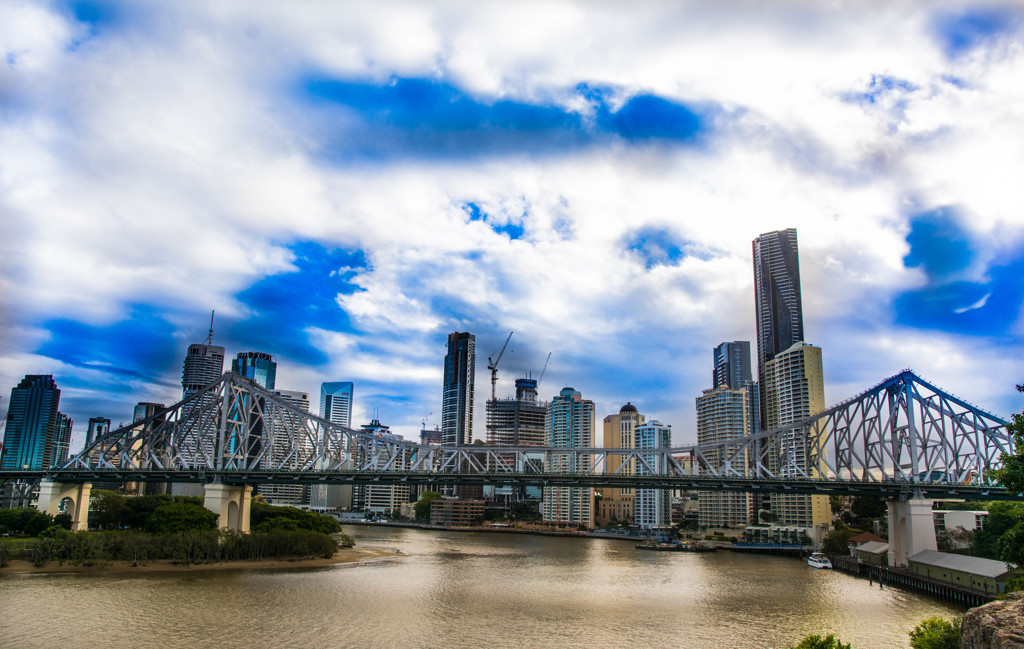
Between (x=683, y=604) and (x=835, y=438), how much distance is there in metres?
42.6

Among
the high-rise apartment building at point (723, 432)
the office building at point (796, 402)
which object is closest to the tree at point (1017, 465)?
the office building at point (796, 402)

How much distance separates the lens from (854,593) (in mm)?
58375

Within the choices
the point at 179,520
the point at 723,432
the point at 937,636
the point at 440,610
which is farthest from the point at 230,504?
the point at 723,432

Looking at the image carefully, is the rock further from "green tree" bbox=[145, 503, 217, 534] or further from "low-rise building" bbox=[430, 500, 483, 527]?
"low-rise building" bbox=[430, 500, 483, 527]

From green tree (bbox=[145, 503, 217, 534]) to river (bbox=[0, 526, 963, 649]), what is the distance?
32.8ft

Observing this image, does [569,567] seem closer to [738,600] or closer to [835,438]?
[738,600]

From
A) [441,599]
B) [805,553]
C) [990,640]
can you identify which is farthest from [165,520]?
[805,553]

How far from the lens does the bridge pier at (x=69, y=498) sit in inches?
3484

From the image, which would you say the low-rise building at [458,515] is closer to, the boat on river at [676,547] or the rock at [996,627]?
the boat on river at [676,547]

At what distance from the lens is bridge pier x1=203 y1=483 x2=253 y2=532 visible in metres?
78.9

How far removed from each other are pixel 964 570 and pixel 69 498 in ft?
342

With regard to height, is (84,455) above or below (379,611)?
above

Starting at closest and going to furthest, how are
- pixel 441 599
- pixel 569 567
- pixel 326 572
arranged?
1. pixel 441 599
2. pixel 326 572
3. pixel 569 567

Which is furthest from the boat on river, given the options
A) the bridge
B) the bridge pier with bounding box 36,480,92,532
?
the bridge pier with bounding box 36,480,92,532
